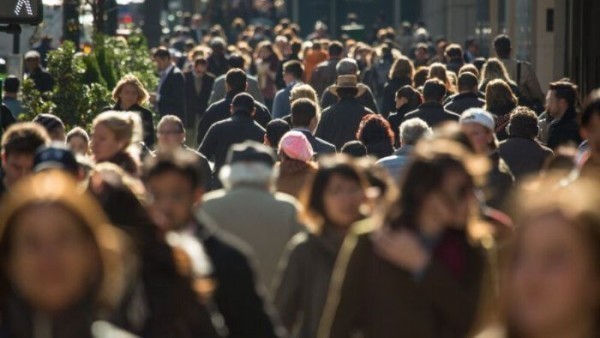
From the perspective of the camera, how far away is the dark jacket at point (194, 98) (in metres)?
26.5

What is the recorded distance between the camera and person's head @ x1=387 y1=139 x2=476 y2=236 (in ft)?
20.3

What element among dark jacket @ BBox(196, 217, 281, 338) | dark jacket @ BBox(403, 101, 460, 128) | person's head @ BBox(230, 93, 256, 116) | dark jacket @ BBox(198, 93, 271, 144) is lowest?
dark jacket @ BBox(198, 93, 271, 144)

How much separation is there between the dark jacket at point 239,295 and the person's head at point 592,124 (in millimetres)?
3861

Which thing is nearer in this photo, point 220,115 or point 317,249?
point 317,249

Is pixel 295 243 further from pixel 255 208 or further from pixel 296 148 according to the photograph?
pixel 296 148

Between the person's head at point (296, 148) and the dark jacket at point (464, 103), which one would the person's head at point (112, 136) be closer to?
the person's head at point (296, 148)

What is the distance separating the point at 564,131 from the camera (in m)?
15.2

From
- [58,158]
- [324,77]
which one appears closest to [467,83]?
[324,77]

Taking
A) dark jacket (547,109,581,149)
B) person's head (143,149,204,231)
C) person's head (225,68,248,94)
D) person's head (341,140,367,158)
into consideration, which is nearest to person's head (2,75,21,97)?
person's head (225,68,248,94)

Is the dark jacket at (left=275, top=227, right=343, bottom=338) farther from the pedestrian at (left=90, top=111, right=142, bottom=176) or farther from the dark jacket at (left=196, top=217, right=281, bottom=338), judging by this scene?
the pedestrian at (left=90, top=111, right=142, bottom=176)

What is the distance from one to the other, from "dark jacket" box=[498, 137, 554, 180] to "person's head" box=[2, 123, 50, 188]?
14.5ft

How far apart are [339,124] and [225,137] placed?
1.63m

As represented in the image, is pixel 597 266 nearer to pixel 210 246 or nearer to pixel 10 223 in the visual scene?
pixel 10 223

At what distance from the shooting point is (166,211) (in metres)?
6.54
